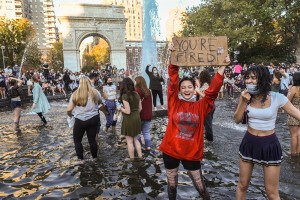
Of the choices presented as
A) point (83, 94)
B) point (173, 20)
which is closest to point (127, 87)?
point (83, 94)

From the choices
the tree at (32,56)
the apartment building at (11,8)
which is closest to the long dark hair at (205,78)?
the tree at (32,56)

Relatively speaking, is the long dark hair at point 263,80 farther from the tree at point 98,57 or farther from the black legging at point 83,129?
the tree at point 98,57

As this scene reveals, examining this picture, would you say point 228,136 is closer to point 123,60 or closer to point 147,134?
point 147,134

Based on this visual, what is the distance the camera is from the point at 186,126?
3.38m

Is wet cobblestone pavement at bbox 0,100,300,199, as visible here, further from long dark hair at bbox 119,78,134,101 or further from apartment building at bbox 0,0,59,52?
apartment building at bbox 0,0,59,52

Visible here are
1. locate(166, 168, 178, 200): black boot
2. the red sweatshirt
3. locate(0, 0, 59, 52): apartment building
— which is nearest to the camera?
the red sweatshirt

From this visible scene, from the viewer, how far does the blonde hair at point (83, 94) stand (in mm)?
5484

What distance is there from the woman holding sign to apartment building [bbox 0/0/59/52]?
329 ft

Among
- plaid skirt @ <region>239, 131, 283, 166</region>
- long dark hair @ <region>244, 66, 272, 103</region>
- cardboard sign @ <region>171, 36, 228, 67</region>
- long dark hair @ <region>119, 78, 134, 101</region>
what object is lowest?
plaid skirt @ <region>239, 131, 283, 166</region>

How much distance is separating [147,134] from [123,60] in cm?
3288

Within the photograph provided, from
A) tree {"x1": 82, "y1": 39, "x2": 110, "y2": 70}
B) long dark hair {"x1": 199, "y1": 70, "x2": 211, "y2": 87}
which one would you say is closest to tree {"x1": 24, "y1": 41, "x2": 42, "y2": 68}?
tree {"x1": 82, "y1": 39, "x2": 110, "y2": 70}

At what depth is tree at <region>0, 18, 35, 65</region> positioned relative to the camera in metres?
45.0

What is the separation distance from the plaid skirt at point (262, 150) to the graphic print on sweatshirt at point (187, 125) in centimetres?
63

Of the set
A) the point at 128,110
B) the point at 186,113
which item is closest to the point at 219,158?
the point at 128,110
